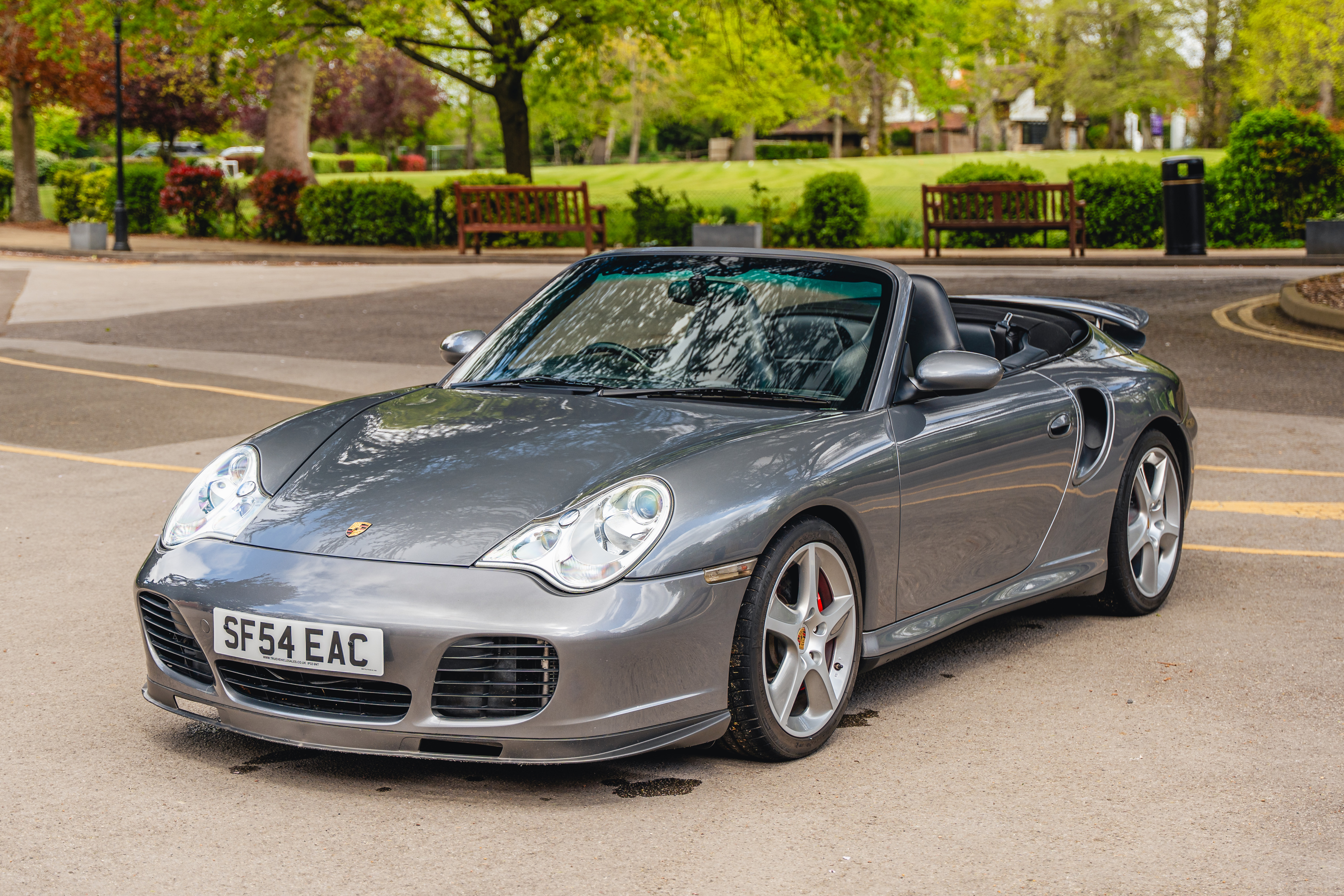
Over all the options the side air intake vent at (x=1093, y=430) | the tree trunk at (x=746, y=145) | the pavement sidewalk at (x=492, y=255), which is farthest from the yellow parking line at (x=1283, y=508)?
the tree trunk at (x=746, y=145)

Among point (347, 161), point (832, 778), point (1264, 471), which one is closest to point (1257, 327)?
point (1264, 471)

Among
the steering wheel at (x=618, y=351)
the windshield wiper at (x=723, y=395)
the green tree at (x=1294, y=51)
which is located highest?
the green tree at (x=1294, y=51)

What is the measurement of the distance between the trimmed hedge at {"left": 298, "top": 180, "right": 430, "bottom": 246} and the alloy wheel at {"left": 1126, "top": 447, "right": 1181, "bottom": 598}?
24.0 metres

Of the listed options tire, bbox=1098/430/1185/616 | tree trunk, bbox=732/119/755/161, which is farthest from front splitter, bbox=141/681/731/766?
tree trunk, bbox=732/119/755/161

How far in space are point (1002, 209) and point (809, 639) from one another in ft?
71.4

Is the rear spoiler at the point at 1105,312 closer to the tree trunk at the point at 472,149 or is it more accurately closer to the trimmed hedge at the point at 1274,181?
the trimmed hedge at the point at 1274,181

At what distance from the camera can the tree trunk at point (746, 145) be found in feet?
267

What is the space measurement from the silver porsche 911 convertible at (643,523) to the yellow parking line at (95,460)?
340 centimetres

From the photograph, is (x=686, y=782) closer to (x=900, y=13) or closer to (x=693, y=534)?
(x=693, y=534)

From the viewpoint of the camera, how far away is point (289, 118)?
3869 cm

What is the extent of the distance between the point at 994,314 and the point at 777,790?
112 inches

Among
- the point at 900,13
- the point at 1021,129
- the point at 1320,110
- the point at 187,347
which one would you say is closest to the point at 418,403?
the point at 187,347

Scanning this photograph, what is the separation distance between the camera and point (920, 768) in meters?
3.98

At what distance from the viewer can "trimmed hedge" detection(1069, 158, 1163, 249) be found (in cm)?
2567
